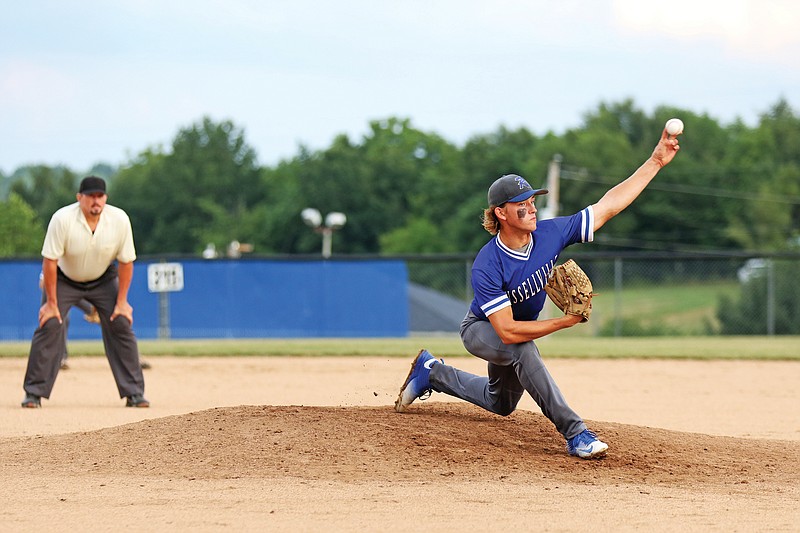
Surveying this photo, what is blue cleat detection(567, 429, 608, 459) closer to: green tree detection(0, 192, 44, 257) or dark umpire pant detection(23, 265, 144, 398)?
dark umpire pant detection(23, 265, 144, 398)

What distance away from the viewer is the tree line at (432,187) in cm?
6278

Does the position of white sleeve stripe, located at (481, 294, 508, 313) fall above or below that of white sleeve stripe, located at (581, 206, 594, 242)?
below

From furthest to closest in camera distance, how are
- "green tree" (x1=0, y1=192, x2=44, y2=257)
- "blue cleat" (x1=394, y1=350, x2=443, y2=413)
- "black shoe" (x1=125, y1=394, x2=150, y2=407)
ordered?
"green tree" (x1=0, y1=192, x2=44, y2=257) → "black shoe" (x1=125, y1=394, x2=150, y2=407) → "blue cleat" (x1=394, y1=350, x2=443, y2=413)

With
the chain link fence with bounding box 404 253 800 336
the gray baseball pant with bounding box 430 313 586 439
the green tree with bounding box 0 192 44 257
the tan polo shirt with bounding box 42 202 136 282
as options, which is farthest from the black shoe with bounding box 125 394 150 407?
the green tree with bounding box 0 192 44 257

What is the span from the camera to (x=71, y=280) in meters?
9.55

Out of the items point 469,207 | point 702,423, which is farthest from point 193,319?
point 469,207

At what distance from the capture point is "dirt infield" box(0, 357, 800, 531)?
5078mm

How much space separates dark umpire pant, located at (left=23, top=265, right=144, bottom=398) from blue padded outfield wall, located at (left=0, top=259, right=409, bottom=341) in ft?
48.4

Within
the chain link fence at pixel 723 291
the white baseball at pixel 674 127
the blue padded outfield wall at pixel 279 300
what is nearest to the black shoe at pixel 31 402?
the white baseball at pixel 674 127

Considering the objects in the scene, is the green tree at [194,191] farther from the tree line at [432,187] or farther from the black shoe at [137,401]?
the black shoe at [137,401]

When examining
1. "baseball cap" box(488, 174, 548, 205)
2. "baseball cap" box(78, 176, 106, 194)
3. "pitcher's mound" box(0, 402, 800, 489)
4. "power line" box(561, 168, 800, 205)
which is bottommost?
"pitcher's mound" box(0, 402, 800, 489)

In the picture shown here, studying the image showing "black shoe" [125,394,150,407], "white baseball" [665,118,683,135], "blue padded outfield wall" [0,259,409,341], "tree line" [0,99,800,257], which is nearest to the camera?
"white baseball" [665,118,683,135]

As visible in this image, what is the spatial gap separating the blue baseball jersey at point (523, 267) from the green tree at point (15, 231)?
47922 mm

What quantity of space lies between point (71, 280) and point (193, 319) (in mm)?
14980
